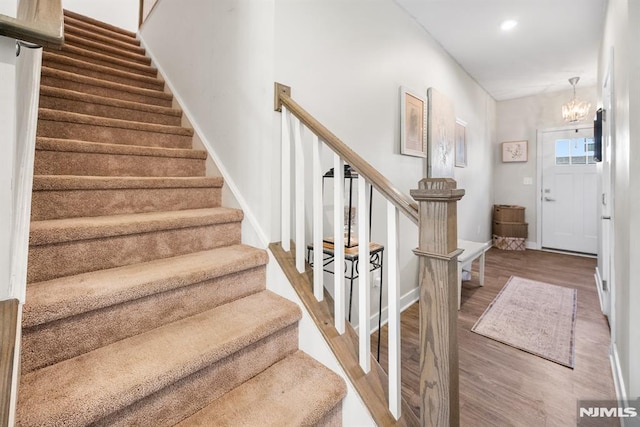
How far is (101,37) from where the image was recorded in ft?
10.5

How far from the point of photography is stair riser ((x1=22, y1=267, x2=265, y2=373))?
955 mm

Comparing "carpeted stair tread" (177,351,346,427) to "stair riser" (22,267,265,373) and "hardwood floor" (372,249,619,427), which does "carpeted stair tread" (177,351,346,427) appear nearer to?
"stair riser" (22,267,265,373)

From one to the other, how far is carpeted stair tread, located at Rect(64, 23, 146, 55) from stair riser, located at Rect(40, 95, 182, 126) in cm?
149

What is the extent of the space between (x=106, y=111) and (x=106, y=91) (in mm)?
361

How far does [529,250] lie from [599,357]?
11.9ft

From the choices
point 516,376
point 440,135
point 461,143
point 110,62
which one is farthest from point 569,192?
point 110,62

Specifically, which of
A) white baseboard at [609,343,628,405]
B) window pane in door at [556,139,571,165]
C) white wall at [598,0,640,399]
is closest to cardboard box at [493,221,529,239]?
window pane in door at [556,139,571,165]

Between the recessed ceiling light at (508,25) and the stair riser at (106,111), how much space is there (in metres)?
3.22

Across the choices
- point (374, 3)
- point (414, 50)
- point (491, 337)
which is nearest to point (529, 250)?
point (491, 337)

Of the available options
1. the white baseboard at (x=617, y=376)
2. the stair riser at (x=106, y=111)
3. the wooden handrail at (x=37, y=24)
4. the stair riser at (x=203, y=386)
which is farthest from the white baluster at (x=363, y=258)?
the stair riser at (x=106, y=111)

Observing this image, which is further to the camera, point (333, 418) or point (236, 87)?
point (236, 87)

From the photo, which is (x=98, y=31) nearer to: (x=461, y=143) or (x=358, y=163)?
(x=358, y=163)

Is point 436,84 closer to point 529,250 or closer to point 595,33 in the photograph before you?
point 595,33

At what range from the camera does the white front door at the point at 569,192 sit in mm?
4746
